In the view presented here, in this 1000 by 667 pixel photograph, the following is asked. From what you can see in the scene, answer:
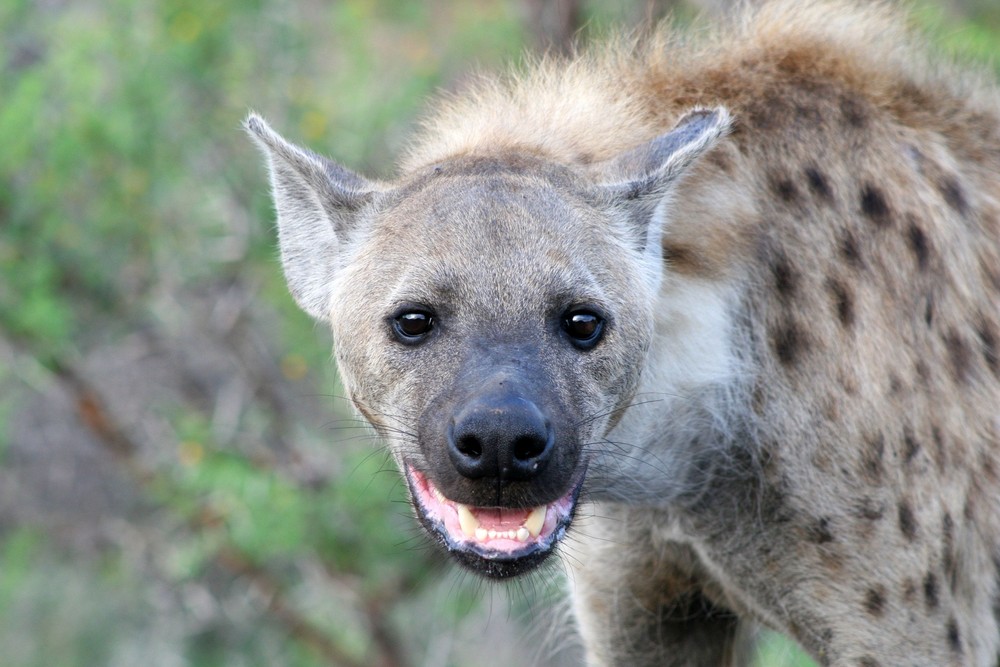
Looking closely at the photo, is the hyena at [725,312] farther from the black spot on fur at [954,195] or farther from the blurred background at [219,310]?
the blurred background at [219,310]

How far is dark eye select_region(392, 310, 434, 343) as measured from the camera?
2936 mm

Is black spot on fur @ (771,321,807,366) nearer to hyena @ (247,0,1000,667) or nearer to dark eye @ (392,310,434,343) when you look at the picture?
hyena @ (247,0,1000,667)

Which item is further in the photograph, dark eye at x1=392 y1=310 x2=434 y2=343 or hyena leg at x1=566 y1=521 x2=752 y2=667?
hyena leg at x1=566 y1=521 x2=752 y2=667

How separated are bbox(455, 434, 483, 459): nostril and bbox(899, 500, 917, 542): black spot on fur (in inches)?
40.8

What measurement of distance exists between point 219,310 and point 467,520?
167 inches

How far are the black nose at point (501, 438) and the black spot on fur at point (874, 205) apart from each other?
41.5 inches

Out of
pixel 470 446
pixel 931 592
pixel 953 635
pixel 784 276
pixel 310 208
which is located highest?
pixel 310 208

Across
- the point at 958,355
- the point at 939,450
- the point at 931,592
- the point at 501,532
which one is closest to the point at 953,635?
the point at 931,592

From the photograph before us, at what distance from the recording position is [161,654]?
320 inches

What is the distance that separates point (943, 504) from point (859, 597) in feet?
0.94

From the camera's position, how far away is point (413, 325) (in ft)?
9.66

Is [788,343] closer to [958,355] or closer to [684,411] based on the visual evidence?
[684,411]

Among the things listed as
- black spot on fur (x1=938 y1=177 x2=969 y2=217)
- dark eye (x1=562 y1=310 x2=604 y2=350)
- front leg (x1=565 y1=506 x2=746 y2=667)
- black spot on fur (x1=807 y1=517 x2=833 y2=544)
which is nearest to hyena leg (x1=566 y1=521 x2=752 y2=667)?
front leg (x1=565 y1=506 x2=746 y2=667)

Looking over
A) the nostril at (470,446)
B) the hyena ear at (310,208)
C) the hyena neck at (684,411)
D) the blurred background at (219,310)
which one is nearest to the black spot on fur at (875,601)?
the hyena neck at (684,411)
